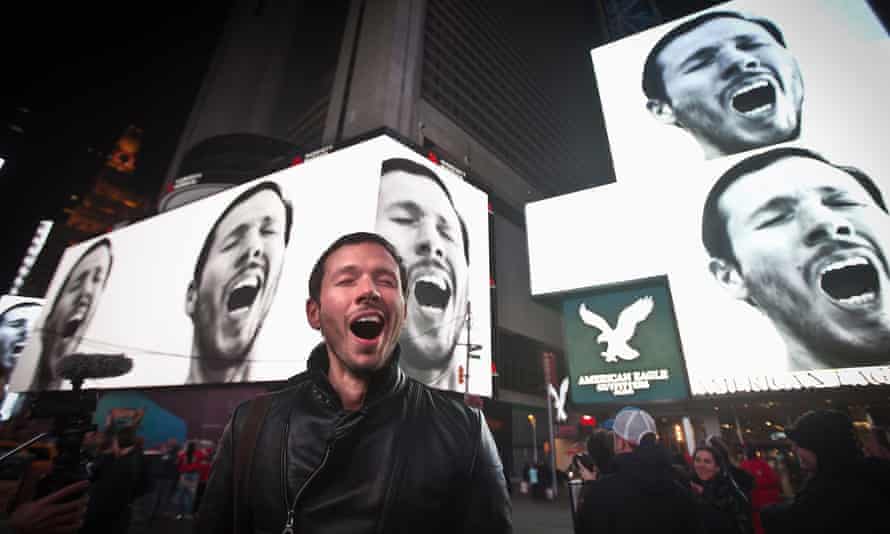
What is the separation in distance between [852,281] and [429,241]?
14.3 metres

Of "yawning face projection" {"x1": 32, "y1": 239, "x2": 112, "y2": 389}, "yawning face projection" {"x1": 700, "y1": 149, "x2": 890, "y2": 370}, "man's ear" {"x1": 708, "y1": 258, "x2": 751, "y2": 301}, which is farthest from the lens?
"yawning face projection" {"x1": 32, "y1": 239, "x2": 112, "y2": 389}

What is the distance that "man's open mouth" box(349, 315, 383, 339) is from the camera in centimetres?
170

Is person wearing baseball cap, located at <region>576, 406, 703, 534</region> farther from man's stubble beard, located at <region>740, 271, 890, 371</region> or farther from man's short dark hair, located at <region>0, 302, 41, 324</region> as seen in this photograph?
man's short dark hair, located at <region>0, 302, 41, 324</region>

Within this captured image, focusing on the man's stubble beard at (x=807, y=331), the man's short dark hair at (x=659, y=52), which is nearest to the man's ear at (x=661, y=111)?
the man's short dark hair at (x=659, y=52)

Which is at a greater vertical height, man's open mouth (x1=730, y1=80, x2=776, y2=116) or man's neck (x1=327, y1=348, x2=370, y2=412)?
man's open mouth (x1=730, y1=80, x2=776, y2=116)

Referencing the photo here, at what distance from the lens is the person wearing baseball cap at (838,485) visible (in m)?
2.54

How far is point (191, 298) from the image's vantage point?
19.8 m

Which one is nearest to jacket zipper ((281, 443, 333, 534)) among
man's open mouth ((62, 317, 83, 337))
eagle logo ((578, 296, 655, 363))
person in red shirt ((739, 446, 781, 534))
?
person in red shirt ((739, 446, 781, 534))

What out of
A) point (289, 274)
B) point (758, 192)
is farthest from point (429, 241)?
point (758, 192)

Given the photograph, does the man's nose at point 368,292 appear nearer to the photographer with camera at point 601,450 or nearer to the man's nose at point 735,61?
the photographer with camera at point 601,450

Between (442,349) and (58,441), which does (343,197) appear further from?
(58,441)

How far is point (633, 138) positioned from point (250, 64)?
136 feet

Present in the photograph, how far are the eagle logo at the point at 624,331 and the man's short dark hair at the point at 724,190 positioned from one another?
3278mm

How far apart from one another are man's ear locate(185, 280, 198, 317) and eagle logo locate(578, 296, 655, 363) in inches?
790
